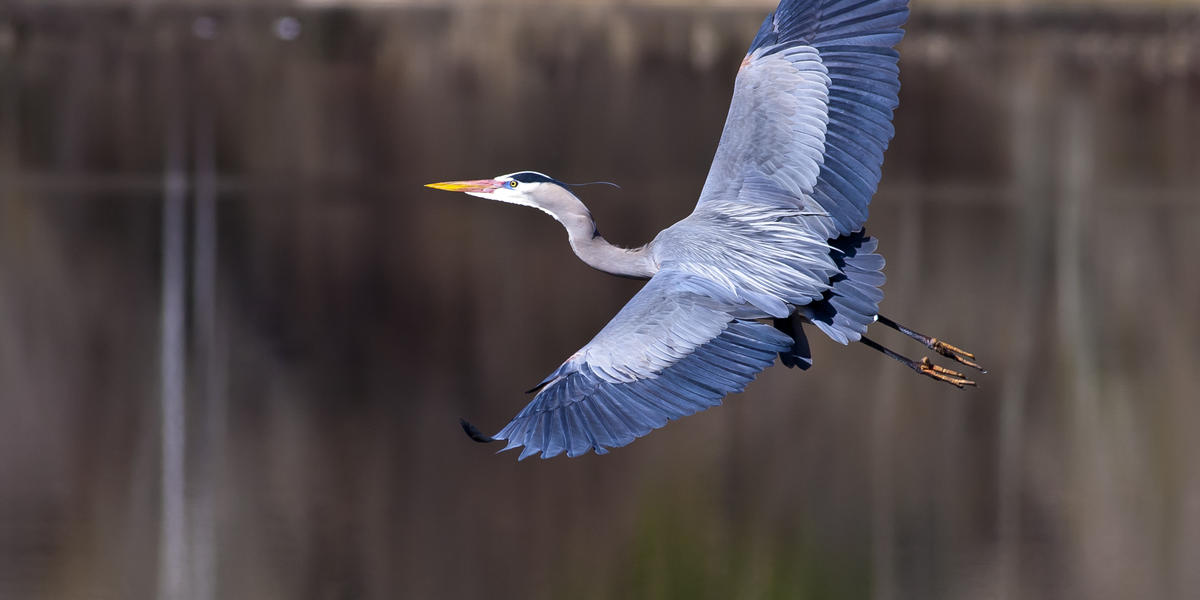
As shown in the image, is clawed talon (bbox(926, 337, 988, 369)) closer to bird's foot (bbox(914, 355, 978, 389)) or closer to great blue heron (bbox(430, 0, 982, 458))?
bird's foot (bbox(914, 355, 978, 389))

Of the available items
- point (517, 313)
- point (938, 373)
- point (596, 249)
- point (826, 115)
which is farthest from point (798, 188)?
point (517, 313)

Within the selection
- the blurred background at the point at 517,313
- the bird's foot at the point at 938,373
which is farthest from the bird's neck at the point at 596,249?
the blurred background at the point at 517,313

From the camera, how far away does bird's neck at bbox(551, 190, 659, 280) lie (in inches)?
213

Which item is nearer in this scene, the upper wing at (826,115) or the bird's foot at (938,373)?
the upper wing at (826,115)

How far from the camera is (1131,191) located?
18.1 metres

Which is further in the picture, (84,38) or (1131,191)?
(84,38)

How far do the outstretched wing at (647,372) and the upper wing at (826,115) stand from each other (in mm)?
586

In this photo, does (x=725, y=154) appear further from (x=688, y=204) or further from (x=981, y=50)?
(x=981, y=50)

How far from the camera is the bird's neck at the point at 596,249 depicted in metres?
5.41

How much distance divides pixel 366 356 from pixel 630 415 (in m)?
6.74

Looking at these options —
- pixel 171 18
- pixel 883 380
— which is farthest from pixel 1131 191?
pixel 171 18

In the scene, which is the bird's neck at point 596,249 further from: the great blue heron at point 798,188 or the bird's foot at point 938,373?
the bird's foot at point 938,373

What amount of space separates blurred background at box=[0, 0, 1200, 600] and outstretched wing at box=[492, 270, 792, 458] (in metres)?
2.78

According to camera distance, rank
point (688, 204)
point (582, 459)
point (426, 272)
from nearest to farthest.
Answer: point (582, 459) → point (426, 272) → point (688, 204)
